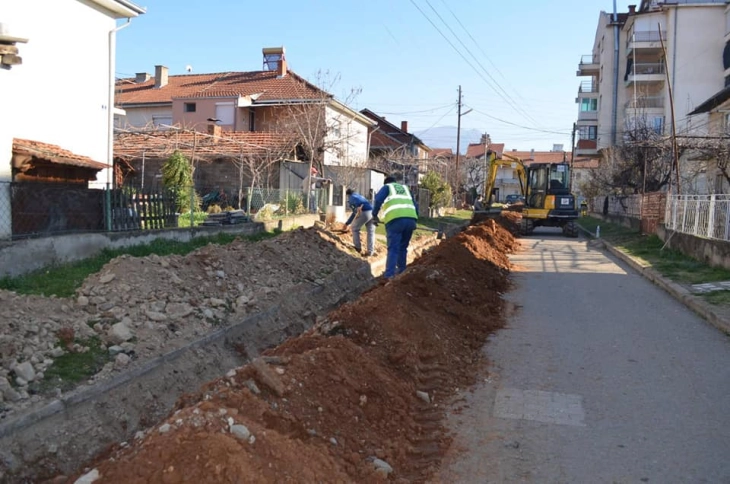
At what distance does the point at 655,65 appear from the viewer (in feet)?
164

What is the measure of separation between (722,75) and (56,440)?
4825 centimetres

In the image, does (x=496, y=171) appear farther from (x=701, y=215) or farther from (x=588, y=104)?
(x=588, y=104)

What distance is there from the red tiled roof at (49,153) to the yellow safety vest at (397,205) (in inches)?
287

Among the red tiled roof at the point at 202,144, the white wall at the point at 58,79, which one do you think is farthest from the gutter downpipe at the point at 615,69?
the white wall at the point at 58,79

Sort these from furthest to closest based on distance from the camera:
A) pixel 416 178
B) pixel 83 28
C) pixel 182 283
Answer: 1. pixel 416 178
2. pixel 83 28
3. pixel 182 283

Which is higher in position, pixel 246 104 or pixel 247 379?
pixel 246 104

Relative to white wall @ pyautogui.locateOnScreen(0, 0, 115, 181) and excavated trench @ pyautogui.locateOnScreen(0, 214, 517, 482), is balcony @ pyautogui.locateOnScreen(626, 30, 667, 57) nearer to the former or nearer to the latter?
→ white wall @ pyautogui.locateOnScreen(0, 0, 115, 181)

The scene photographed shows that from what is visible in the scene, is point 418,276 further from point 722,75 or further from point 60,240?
point 722,75

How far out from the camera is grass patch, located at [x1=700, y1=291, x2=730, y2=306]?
9999 millimetres

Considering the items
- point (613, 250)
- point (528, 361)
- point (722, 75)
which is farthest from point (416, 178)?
point (528, 361)

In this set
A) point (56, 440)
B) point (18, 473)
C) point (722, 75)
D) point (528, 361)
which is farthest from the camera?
point (722, 75)

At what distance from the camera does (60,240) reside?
10492 millimetres

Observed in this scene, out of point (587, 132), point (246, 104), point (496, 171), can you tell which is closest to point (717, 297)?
point (496, 171)

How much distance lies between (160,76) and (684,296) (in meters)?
36.2
